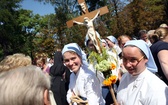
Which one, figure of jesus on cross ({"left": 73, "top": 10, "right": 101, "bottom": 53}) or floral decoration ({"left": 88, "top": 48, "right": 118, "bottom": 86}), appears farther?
figure of jesus on cross ({"left": 73, "top": 10, "right": 101, "bottom": 53})

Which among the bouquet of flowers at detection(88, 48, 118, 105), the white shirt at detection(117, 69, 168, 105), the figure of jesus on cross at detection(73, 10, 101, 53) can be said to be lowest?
the white shirt at detection(117, 69, 168, 105)

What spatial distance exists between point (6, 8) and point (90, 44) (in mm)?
45408

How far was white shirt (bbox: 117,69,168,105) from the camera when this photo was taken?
260 cm

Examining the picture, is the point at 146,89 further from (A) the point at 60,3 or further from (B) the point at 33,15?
(B) the point at 33,15

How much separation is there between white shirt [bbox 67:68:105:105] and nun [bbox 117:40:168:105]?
538 millimetres

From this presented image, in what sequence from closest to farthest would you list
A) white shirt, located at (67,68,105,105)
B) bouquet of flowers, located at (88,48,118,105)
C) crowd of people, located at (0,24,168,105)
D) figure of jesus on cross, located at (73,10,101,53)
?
crowd of people, located at (0,24,168,105), bouquet of flowers, located at (88,48,118,105), white shirt, located at (67,68,105,105), figure of jesus on cross, located at (73,10,101,53)

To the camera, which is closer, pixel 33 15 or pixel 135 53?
pixel 135 53

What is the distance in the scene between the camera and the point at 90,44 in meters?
4.26

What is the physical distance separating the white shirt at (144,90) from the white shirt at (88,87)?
1.87 feet

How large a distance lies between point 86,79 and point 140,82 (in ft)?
3.27

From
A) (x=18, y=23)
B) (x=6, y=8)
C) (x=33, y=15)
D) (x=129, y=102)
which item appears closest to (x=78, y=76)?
(x=129, y=102)

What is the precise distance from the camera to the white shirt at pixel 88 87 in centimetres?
353

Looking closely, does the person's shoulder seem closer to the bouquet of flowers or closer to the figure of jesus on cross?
the bouquet of flowers

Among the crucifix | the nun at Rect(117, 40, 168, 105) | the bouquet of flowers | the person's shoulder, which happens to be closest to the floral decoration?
the bouquet of flowers
